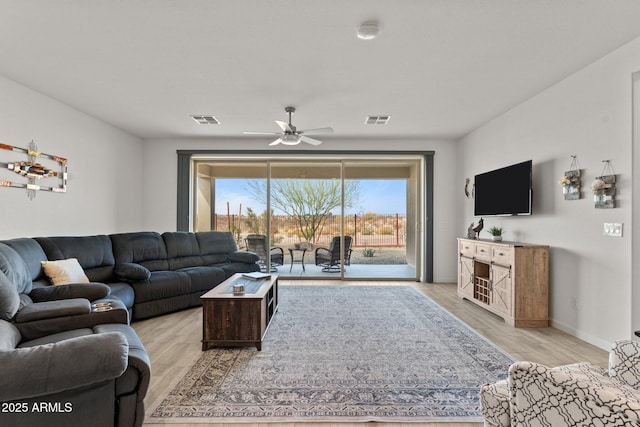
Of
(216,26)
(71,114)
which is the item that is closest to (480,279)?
(216,26)

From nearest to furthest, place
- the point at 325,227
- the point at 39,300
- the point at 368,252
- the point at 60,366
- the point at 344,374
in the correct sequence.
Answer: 1. the point at 60,366
2. the point at 344,374
3. the point at 39,300
4. the point at 325,227
5. the point at 368,252

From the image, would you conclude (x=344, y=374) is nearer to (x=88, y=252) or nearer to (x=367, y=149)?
(x=88, y=252)

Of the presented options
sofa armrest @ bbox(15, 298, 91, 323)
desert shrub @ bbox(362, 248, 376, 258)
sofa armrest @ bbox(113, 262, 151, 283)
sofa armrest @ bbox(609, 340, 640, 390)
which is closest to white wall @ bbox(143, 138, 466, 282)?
desert shrub @ bbox(362, 248, 376, 258)

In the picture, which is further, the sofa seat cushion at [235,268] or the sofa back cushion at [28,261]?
the sofa seat cushion at [235,268]

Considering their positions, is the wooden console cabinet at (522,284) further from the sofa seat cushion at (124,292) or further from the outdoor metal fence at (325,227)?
the sofa seat cushion at (124,292)

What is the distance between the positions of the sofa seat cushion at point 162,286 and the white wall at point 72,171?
1.41m

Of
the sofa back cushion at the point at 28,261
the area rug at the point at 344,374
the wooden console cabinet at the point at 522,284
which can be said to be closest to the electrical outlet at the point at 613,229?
the wooden console cabinet at the point at 522,284

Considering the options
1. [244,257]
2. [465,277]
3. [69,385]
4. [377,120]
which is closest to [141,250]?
[244,257]

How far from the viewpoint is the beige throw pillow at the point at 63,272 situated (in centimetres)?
332

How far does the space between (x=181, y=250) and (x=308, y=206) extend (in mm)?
2626

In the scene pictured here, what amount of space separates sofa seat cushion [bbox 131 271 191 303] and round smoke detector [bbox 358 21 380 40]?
141 inches

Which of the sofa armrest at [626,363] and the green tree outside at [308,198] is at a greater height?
the green tree outside at [308,198]

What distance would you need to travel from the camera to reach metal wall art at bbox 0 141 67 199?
3.74m

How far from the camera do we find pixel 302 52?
10.1ft
